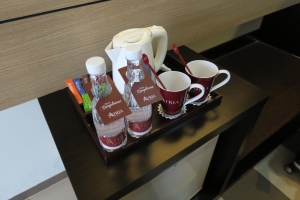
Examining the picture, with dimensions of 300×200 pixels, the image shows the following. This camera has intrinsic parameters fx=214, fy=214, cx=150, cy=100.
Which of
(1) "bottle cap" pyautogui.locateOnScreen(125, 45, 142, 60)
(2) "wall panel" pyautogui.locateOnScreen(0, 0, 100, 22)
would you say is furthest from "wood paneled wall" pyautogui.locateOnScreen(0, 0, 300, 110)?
(1) "bottle cap" pyautogui.locateOnScreen(125, 45, 142, 60)

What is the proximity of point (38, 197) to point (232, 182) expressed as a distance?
0.98 m

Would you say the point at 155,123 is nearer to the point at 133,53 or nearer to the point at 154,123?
the point at 154,123

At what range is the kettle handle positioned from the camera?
1.94 ft

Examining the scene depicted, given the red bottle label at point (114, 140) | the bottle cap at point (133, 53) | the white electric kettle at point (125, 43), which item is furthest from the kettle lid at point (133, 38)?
the red bottle label at point (114, 140)

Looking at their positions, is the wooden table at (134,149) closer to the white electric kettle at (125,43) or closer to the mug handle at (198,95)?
the mug handle at (198,95)

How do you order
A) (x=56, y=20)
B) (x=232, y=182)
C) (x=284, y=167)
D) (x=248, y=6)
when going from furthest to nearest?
(x=284, y=167)
(x=232, y=182)
(x=248, y=6)
(x=56, y=20)

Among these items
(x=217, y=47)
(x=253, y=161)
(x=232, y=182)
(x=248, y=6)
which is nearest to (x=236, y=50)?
(x=217, y=47)

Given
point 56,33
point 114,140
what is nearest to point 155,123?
point 114,140

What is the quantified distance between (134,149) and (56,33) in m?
0.40

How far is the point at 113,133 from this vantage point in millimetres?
491

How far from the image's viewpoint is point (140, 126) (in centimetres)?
54

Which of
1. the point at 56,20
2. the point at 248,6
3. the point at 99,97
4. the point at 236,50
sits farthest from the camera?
the point at 236,50

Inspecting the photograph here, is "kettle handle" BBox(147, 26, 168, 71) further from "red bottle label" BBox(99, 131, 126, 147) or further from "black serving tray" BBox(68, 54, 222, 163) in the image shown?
"red bottle label" BBox(99, 131, 126, 147)

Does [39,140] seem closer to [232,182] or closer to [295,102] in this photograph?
[232,182]
